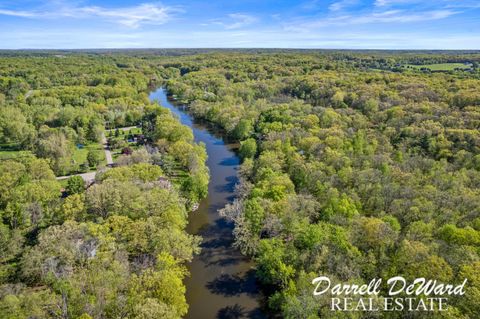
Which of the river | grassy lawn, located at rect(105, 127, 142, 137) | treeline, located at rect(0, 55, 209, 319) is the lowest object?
the river

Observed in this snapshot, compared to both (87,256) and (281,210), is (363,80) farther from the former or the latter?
(87,256)

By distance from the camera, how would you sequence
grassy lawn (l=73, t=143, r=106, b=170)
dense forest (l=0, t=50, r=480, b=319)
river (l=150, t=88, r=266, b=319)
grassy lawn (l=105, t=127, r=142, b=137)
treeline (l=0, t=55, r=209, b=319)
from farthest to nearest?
grassy lawn (l=105, t=127, r=142, b=137) → grassy lawn (l=73, t=143, r=106, b=170) → river (l=150, t=88, r=266, b=319) → dense forest (l=0, t=50, r=480, b=319) → treeline (l=0, t=55, r=209, b=319)

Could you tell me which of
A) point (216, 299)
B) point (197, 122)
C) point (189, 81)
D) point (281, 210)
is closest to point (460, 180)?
point (281, 210)

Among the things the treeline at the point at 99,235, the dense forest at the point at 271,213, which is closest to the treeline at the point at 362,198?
the dense forest at the point at 271,213

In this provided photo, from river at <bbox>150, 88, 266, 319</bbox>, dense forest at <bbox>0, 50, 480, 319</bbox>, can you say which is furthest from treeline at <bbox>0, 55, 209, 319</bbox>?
river at <bbox>150, 88, 266, 319</bbox>

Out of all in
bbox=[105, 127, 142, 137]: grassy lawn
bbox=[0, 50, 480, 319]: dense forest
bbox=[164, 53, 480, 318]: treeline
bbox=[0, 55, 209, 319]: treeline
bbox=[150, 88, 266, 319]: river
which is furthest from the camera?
bbox=[105, 127, 142, 137]: grassy lawn

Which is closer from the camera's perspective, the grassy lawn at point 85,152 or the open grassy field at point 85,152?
the grassy lawn at point 85,152

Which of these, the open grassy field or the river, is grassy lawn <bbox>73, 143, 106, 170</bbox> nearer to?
the open grassy field

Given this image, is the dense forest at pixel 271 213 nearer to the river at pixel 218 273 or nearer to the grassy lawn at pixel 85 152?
the grassy lawn at pixel 85 152
